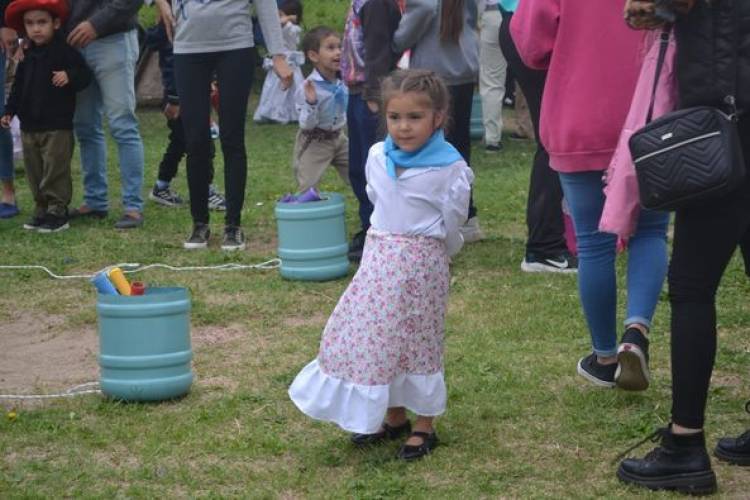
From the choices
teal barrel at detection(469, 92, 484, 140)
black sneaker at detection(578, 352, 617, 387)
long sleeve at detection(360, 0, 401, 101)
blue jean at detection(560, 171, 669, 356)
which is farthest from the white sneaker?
teal barrel at detection(469, 92, 484, 140)

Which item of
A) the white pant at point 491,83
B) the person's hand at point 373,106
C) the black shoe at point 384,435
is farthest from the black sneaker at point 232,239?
Answer: the white pant at point 491,83

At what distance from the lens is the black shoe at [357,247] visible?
7.75 meters

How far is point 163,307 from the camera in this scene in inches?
198

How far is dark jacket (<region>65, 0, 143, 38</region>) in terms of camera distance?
832 cm

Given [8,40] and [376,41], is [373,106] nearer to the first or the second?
[376,41]

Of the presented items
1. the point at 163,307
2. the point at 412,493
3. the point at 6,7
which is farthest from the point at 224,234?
the point at 412,493

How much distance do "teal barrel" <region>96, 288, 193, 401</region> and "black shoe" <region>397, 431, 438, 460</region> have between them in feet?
3.47

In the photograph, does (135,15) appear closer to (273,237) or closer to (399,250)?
(273,237)

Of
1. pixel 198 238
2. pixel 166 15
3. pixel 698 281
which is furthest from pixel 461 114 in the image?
pixel 698 281

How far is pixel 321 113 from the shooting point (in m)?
7.98

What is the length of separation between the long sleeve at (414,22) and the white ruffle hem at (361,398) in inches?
128

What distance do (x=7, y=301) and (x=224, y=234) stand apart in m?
1.50

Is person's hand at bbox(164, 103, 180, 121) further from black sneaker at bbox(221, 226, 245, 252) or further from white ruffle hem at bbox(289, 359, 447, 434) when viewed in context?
white ruffle hem at bbox(289, 359, 447, 434)

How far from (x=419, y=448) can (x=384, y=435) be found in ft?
0.69
